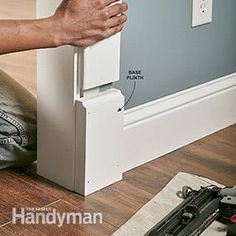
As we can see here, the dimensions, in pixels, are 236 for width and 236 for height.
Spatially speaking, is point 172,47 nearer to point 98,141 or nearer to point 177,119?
point 177,119

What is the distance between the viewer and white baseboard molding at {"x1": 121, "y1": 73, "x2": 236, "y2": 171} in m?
1.55

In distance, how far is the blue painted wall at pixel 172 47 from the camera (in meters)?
1.51

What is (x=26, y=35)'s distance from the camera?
1.31m

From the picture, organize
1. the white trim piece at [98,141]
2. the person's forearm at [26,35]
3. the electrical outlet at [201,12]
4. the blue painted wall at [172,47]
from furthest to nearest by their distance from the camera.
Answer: the electrical outlet at [201,12]
the blue painted wall at [172,47]
the white trim piece at [98,141]
the person's forearm at [26,35]

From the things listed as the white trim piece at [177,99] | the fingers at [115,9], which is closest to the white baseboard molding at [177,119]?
the white trim piece at [177,99]

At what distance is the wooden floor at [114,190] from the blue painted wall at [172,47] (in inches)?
6.4

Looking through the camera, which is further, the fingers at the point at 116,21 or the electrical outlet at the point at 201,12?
the electrical outlet at the point at 201,12

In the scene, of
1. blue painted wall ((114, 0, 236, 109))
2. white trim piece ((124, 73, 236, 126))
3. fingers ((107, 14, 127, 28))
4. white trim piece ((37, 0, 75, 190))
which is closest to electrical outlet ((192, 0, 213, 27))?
blue painted wall ((114, 0, 236, 109))

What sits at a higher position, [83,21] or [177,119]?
[83,21]

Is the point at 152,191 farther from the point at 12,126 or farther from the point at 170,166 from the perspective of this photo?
the point at 12,126

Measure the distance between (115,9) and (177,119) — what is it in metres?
0.39

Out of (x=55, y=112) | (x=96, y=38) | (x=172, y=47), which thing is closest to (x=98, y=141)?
(x=55, y=112)

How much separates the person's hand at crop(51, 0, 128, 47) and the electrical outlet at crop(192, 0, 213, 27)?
0.34m

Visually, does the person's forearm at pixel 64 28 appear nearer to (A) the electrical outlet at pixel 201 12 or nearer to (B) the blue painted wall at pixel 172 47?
(B) the blue painted wall at pixel 172 47
